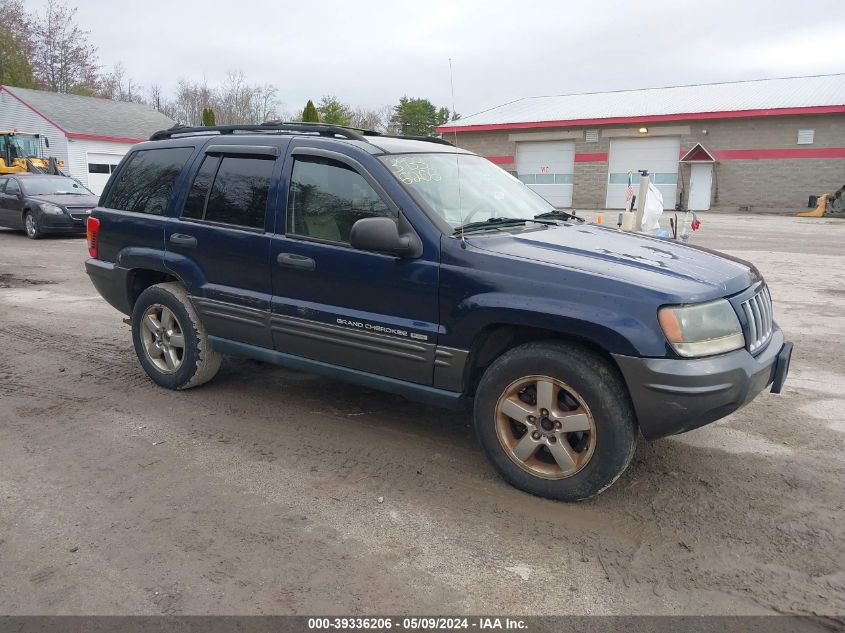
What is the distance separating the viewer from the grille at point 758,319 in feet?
11.2

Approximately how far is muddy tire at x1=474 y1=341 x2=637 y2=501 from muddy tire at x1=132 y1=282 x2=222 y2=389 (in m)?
2.38

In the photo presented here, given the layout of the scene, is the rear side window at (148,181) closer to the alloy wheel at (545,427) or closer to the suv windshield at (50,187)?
the alloy wheel at (545,427)

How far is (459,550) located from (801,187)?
108 feet

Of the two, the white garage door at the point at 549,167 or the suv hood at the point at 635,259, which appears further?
the white garage door at the point at 549,167

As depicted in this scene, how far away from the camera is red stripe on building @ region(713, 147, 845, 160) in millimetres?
29469

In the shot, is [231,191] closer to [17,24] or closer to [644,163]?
[644,163]

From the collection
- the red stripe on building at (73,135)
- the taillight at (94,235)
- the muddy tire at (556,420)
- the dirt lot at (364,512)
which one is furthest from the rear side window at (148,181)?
the red stripe on building at (73,135)

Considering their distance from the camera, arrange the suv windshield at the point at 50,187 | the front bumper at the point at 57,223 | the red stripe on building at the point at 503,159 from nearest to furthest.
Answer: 1. the front bumper at the point at 57,223
2. the suv windshield at the point at 50,187
3. the red stripe on building at the point at 503,159

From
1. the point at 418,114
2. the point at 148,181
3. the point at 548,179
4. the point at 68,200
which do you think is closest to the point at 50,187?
the point at 68,200

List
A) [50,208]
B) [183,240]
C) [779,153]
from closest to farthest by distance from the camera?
[183,240] → [50,208] → [779,153]

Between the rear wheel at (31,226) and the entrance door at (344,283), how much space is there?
14.2 meters

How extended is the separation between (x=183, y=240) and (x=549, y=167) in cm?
3319

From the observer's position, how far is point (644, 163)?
33.3 metres

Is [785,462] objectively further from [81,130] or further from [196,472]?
[81,130]
